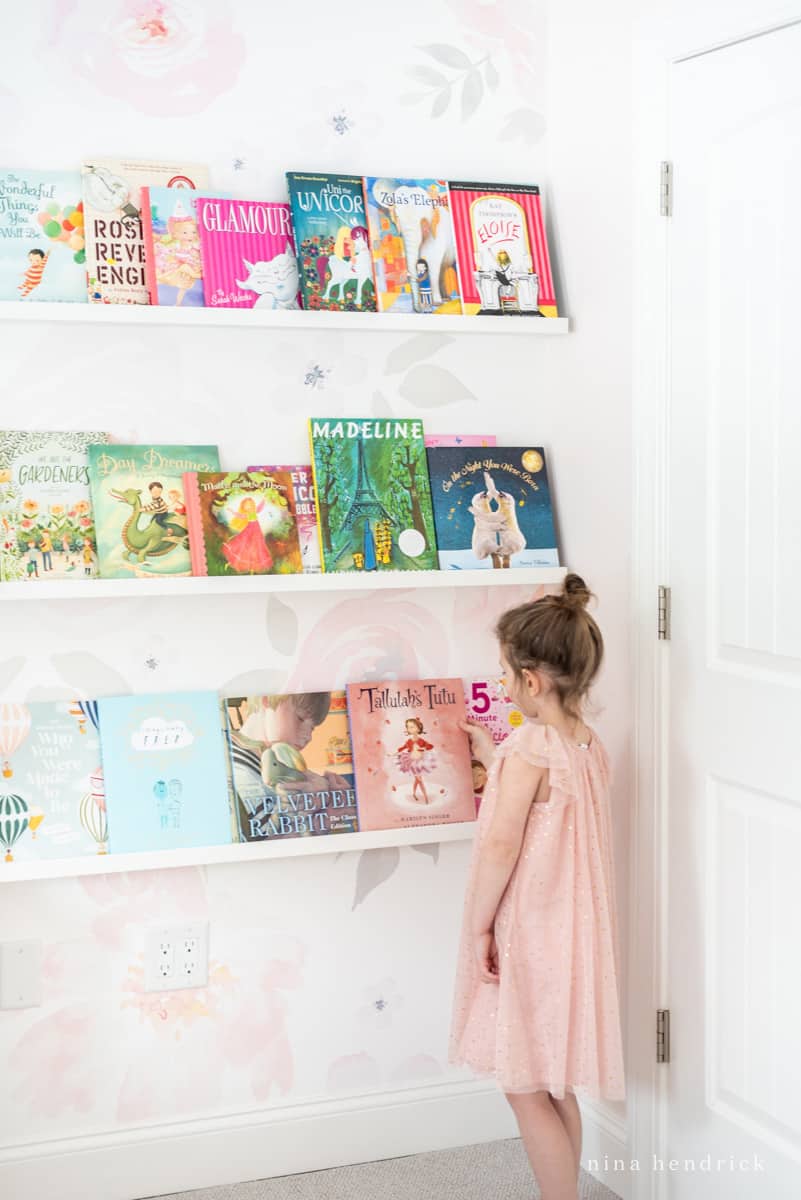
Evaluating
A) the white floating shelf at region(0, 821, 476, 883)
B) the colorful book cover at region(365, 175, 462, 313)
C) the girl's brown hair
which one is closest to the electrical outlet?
the white floating shelf at region(0, 821, 476, 883)

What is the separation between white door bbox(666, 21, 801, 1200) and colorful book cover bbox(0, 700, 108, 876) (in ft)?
3.28

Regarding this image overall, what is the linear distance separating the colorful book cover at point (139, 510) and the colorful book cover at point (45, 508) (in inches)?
1.0

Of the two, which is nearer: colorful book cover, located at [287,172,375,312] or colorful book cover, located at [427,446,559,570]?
colorful book cover, located at [287,172,375,312]

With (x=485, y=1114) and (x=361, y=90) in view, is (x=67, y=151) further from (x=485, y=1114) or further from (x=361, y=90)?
(x=485, y=1114)

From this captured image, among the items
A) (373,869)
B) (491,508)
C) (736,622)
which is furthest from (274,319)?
(373,869)

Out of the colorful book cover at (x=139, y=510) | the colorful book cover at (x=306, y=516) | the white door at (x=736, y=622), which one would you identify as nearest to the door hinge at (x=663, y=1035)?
the white door at (x=736, y=622)

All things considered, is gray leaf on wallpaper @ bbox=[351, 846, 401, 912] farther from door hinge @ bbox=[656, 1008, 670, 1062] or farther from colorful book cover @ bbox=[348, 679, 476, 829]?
door hinge @ bbox=[656, 1008, 670, 1062]

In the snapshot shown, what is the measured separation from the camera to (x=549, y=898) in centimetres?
184

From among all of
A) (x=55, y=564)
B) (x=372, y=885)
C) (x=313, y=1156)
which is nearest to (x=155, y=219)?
(x=55, y=564)

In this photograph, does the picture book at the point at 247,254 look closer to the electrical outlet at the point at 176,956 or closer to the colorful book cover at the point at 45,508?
the colorful book cover at the point at 45,508

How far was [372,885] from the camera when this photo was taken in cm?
223

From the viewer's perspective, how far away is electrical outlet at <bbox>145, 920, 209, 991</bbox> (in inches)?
82.7

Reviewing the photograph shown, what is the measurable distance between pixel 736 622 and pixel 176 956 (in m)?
1.16

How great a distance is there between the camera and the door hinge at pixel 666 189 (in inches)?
75.4
